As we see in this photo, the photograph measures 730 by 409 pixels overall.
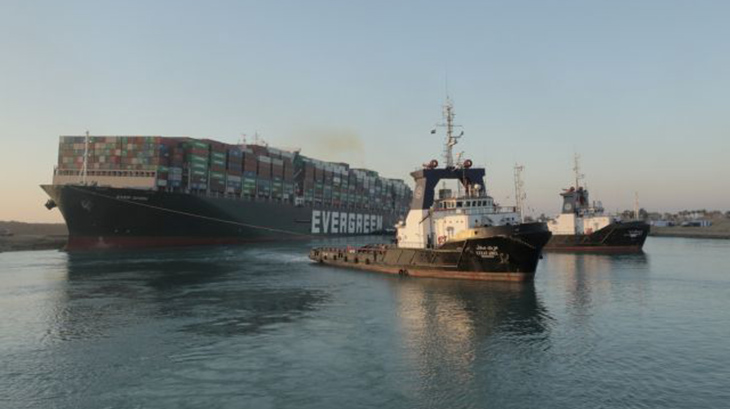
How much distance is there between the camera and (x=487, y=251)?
3372cm

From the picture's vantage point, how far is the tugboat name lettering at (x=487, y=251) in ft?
110

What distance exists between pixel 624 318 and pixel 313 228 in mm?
86172

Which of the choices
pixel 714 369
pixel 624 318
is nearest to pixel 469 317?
pixel 624 318

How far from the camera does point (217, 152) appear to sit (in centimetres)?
8112

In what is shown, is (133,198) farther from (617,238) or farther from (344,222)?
(617,238)

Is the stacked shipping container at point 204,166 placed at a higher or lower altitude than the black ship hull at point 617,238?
higher

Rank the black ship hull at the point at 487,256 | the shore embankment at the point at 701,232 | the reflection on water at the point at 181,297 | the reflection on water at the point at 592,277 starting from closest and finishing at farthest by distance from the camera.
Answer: the reflection on water at the point at 181,297 < the reflection on water at the point at 592,277 < the black ship hull at the point at 487,256 < the shore embankment at the point at 701,232

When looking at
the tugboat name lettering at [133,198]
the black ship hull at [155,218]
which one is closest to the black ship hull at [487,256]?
the tugboat name lettering at [133,198]

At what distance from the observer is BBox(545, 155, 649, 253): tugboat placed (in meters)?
67.6

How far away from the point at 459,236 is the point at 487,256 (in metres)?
2.48

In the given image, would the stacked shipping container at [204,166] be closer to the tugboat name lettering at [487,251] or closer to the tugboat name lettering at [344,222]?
the tugboat name lettering at [344,222]

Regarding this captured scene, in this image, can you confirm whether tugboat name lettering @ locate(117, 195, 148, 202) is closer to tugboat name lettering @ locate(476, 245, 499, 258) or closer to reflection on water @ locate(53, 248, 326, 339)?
reflection on water @ locate(53, 248, 326, 339)

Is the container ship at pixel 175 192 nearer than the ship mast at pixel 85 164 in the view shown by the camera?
Yes

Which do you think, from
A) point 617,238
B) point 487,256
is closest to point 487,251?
point 487,256
